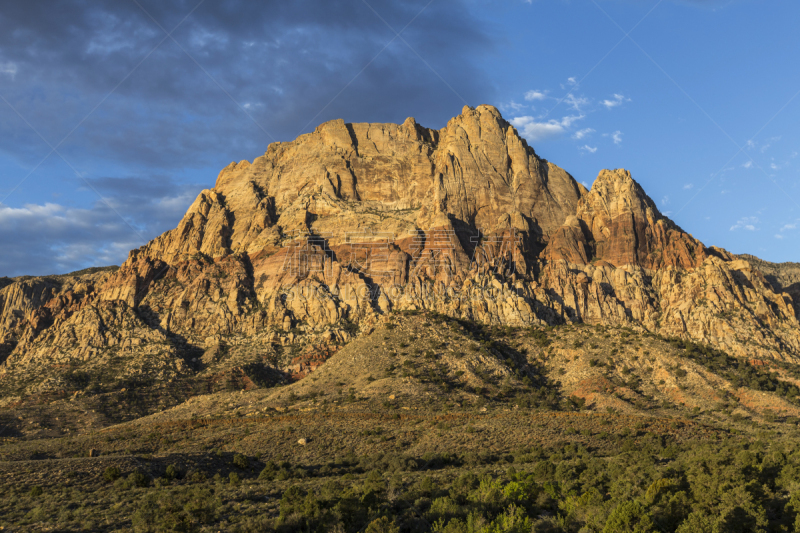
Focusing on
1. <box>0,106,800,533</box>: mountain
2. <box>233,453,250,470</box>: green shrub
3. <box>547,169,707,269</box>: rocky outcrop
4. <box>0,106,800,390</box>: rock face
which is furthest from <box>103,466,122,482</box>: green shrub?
<box>547,169,707,269</box>: rocky outcrop

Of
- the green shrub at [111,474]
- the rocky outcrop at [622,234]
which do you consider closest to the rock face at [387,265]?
the rocky outcrop at [622,234]

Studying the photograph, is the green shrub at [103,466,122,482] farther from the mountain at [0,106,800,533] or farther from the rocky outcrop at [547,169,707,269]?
the rocky outcrop at [547,169,707,269]

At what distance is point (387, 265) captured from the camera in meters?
124

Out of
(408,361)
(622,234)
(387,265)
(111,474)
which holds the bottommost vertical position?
(111,474)

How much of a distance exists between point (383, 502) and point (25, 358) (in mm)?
103140

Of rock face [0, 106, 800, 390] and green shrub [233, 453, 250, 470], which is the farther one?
rock face [0, 106, 800, 390]

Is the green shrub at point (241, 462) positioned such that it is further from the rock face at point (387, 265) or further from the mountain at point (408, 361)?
the rock face at point (387, 265)

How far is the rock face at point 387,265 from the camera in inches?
4365

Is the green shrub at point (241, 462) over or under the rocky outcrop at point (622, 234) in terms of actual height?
under

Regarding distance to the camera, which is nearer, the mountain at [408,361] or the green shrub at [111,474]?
the mountain at [408,361]

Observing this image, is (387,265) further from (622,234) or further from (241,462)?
(241,462)

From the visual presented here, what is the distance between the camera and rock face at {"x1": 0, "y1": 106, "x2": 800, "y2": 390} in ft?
364

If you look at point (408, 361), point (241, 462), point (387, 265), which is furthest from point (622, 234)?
point (241, 462)

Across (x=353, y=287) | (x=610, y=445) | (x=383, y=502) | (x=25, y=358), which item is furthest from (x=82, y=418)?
(x=610, y=445)
